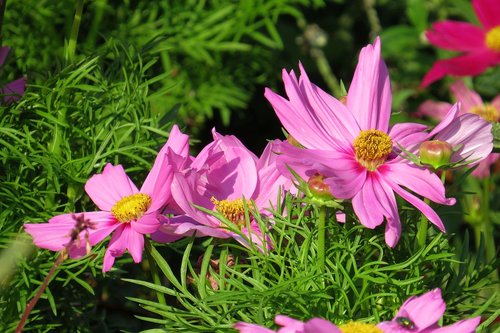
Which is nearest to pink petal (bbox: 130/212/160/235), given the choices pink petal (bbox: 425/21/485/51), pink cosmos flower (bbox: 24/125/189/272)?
pink cosmos flower (bbox: 24/125/189/272)

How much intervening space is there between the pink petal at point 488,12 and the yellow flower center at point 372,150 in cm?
65

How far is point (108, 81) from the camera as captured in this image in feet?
2.97

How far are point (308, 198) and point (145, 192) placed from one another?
149mm

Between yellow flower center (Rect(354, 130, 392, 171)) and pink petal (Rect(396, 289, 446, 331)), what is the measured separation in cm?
13

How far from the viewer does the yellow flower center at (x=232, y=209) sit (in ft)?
2.25

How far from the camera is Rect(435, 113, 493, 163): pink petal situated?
26.0 inches

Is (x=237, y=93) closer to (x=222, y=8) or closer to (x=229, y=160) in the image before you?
(x=222, y=8)

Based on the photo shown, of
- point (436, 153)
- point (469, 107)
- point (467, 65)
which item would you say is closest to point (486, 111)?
point (469, 107)

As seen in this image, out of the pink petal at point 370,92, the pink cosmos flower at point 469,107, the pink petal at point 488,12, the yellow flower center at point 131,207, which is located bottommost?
the pink cosmos flower at point 469,107

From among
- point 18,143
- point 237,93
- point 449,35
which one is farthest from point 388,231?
point 237,93

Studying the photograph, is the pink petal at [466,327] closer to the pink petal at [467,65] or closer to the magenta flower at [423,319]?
the magenta flower at [423,319]

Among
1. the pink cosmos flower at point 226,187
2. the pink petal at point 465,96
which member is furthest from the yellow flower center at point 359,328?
the pink petal at point 465,96

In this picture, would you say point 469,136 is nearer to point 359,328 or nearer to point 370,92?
point 370,92

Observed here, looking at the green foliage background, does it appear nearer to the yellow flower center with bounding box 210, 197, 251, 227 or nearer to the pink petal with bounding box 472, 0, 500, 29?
the yellow flower center with bounding box 210, 197, 251, 227
